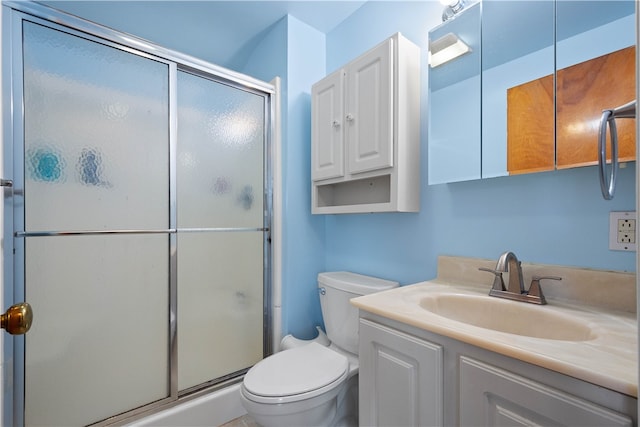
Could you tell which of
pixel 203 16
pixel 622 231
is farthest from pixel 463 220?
pixel 203 16

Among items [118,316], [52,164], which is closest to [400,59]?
[52,164]

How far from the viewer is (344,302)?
151 cm

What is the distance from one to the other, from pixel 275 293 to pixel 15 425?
3.92 ft

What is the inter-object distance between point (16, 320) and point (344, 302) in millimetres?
1227

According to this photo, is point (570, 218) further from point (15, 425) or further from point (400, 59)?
point (15, 425)

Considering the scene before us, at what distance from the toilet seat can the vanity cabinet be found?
0.22 meters

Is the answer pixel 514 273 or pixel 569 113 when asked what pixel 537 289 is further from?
pixel 569 113

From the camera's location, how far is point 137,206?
4.57 feet

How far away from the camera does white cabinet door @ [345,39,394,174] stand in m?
1.34

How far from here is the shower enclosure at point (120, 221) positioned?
1140 mm

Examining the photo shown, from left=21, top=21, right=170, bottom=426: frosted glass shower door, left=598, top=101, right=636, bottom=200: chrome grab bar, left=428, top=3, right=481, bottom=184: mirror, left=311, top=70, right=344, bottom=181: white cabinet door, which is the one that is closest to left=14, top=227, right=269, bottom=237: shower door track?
left=21, top=21, right=170, bottom=426: frosted glass shower door

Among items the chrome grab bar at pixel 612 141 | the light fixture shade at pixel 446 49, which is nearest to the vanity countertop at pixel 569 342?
the chrome grab bar at pixel 612 141

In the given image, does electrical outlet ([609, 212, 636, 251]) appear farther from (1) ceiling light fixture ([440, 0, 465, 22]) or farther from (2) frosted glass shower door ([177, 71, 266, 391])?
(2) frosted glass shower door ([177, 71, 266, 391])

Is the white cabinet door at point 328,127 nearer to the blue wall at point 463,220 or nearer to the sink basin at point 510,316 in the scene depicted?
the blue wall at point 463,220
